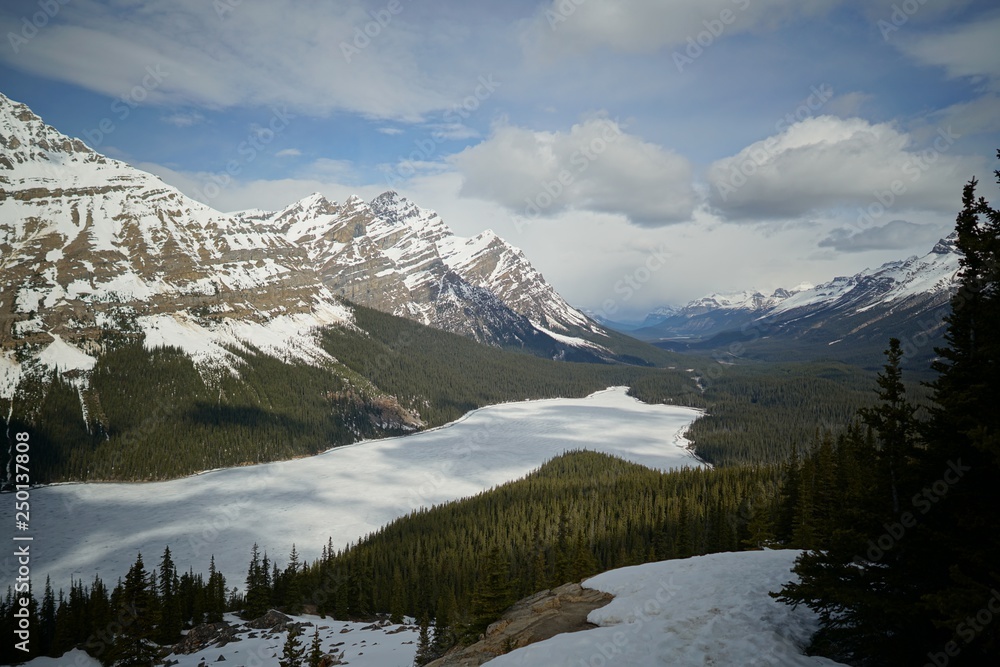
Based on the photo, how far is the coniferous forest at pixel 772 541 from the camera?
12.0 metres

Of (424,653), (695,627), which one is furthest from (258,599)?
(695,627)

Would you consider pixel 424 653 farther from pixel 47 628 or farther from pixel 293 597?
pixel 47 628

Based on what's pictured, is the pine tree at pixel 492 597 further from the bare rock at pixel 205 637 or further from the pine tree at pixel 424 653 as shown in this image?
the bare rock at pixel 205 637

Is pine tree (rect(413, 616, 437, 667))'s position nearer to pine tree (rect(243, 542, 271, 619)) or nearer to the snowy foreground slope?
the snowy foreground slope

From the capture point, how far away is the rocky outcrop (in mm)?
22094

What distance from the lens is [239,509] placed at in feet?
397

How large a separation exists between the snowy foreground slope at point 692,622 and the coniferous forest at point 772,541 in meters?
1.34

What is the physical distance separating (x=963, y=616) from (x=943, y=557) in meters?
3.16

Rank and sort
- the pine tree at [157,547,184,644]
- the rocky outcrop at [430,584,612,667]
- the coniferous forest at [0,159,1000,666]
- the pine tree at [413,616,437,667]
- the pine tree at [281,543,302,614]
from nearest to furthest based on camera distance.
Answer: the coniferous forest at [0,159,1000,666] < the rocky outcrop at [430,584,612,667] < the pine tree at [413,616,437,667] < the pine tree at [157,547,184,644] < the pine tree at [281,543,302,614]

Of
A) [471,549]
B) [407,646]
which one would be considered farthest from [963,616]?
[471,549]

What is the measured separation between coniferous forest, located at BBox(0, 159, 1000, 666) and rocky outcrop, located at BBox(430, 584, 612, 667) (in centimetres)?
846

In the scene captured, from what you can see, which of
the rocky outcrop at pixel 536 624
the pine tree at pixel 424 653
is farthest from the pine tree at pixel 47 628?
the rocky outcrop at pixel 536 624

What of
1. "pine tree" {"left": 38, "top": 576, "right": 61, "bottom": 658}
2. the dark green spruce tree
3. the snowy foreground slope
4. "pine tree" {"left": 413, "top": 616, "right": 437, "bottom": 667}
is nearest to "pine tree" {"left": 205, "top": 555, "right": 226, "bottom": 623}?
"pine tree" {"left": 38, "top": 576, "right": 61, "bottom": 658}

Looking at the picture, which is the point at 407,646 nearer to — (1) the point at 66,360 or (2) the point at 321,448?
(2) the point at 321,448
